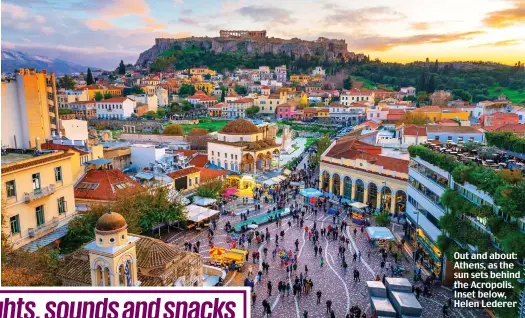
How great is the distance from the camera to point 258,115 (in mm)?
88875

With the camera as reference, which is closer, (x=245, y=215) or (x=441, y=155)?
(x=441, y=155)

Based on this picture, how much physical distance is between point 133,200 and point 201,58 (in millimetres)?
131798

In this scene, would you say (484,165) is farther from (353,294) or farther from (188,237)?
(188,237)

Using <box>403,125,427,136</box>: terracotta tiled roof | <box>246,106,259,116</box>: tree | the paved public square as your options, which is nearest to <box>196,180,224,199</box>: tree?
the paved public square

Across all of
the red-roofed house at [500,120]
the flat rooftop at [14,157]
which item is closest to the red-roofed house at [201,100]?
the red-roofed house at [500,120]

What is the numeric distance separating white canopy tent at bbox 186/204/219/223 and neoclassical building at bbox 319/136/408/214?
10905mm

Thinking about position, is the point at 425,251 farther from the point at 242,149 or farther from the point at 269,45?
the point at 269,45

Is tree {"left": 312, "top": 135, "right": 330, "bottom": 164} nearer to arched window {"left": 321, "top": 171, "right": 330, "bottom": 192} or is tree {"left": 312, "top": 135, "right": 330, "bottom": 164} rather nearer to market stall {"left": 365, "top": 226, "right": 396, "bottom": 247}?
arched window {"left": 321, "top": 171, "right": 330, "bottom": 192}

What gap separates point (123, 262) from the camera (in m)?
11.3

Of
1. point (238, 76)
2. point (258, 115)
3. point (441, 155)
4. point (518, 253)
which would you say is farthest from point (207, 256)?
point (238, 76)

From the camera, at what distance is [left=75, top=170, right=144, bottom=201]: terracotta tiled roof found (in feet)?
78.0

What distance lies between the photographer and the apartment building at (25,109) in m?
27.6

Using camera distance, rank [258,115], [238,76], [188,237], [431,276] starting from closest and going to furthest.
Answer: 1. [431,276]
2. [188,237]
3. [258,115]
4. [238,76]

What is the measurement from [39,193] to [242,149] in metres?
22.3
